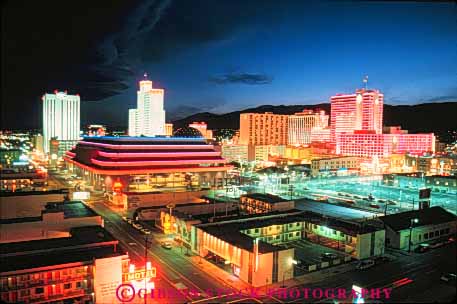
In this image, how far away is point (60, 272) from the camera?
30.3 feet

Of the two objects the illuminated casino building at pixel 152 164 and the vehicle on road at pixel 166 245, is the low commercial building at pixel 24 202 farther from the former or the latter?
the illuminated casino building at pixel 152 164

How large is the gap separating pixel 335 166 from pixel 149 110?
33.8 metres

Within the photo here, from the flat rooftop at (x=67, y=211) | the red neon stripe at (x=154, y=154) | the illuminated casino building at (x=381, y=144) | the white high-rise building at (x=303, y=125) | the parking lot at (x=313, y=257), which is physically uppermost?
the white high-rise building at (x=303, y=125)

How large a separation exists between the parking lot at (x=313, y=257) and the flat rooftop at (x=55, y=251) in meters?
5.45

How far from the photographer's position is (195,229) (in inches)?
510

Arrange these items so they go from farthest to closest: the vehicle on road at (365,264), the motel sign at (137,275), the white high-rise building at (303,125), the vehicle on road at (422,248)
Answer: the white high-rise building at (303,125)
the vehicle on road at (422,248)
the vehicle on road at (365,264)
the motel sign at (137,275)

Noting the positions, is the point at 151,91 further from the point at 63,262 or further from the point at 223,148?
the point at 63,262

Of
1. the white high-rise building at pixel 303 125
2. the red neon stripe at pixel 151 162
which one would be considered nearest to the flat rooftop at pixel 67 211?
the red neon stripe at pixel 151 162

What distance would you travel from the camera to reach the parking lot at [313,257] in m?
11.6

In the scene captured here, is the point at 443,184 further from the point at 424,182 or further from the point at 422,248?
the point at 422,248

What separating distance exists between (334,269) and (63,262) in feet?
25.2

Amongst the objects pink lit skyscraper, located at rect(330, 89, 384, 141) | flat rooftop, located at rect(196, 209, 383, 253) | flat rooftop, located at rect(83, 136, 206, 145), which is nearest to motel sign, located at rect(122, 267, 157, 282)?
flat rooftop, located at rect(196, 209, 383, 253)

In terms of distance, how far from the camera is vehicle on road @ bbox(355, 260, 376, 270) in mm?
11734

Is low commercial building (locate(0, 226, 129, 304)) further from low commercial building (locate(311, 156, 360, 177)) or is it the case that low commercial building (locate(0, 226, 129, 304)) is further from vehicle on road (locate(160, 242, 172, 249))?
low commercial building (locate(311, 156, 360, 177))
